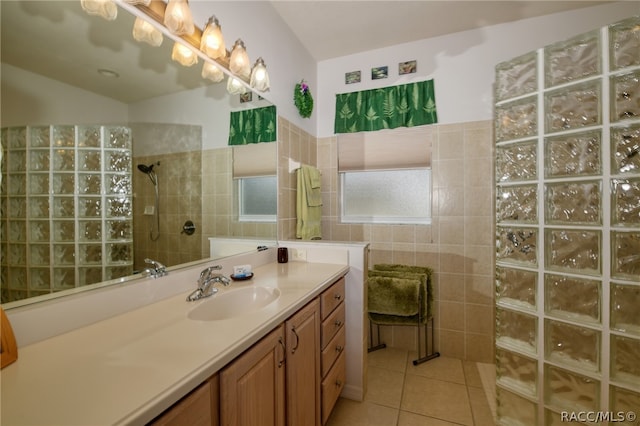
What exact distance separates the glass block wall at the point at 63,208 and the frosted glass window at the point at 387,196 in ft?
6.19

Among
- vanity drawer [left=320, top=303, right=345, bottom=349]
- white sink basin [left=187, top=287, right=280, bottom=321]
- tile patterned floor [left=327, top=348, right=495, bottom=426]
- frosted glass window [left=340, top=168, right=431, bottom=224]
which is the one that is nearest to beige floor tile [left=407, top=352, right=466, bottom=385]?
tile patterned floor [left=327, top=348, right=495, bottom=426]

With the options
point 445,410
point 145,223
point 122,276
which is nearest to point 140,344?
point 122,276

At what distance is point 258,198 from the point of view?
1.77 m

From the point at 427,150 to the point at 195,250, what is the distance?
1967mm

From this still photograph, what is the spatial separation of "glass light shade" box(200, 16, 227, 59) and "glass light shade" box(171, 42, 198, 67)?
7cm

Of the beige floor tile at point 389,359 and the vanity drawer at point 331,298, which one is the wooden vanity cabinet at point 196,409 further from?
the beige floor tile at point 389,359

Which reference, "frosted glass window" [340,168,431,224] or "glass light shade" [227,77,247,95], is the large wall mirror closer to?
"glass light shade" [227,77,247,95]

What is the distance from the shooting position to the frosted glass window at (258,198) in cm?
165

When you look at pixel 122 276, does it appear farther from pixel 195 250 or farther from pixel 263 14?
pixel 263 14

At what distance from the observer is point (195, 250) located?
1.31 metres

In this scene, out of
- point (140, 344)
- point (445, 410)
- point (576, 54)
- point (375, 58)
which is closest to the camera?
point (140, 344)

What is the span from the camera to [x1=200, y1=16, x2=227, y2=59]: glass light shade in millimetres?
1303

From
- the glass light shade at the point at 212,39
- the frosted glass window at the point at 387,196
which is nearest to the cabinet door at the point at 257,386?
the glass light shade at the point at 212,39

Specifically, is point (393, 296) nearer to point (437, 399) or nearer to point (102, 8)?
point (437, 399)
